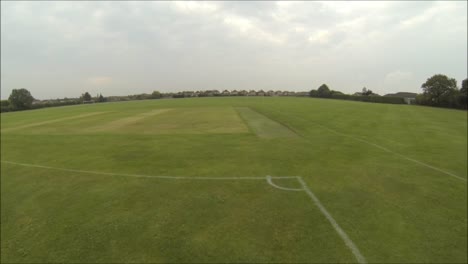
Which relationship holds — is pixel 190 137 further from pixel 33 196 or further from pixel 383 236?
pixel 383 236

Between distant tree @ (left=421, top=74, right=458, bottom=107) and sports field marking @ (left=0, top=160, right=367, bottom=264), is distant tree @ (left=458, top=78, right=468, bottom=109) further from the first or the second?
sports field marking @ (left=0, top=160, right=367, bottom=264)

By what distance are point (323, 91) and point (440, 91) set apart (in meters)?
47.3

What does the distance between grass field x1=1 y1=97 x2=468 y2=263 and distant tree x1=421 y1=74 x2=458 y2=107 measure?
59.2m

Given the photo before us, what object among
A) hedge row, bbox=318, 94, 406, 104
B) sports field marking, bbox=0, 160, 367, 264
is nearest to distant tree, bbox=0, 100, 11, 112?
sports field marking, bbox=0, 160, 367, 264

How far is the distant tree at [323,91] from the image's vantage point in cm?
10212

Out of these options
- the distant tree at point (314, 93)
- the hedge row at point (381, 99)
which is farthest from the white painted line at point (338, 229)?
the distant tree at point (314, 93)

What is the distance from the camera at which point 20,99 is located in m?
97.8

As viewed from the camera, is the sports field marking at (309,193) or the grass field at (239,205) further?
the grass field at (239,205)

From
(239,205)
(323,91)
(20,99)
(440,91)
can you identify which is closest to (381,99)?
(440,91)

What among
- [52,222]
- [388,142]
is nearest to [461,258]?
[52,222]

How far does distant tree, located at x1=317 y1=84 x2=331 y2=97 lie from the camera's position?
102125 millimetres

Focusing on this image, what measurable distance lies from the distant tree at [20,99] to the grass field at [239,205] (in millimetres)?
105930

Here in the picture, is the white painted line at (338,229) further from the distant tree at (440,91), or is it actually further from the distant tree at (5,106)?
the distant tree at (5,106)

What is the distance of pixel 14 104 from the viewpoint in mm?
95562
